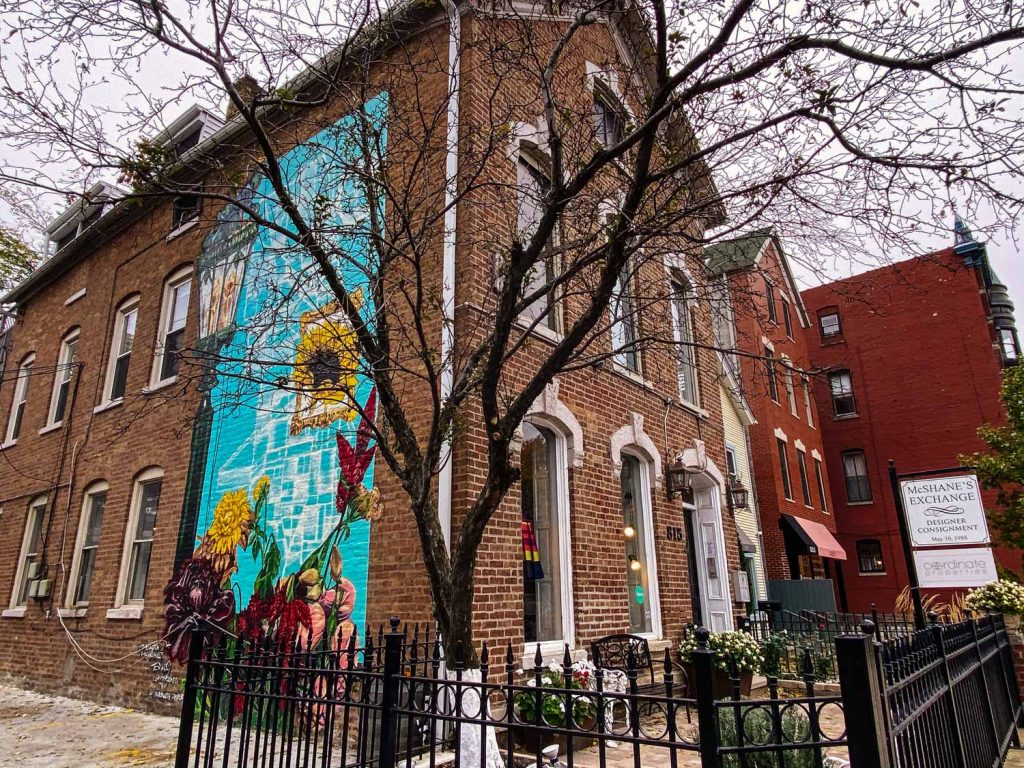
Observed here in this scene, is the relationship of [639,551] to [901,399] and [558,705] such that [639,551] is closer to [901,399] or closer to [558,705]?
[558,705]

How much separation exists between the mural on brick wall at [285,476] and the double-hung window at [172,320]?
4.56 feet

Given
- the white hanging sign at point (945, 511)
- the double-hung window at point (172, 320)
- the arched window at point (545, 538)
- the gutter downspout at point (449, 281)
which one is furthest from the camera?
the double-hung window at point (172, 320)

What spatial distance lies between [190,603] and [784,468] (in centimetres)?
1827

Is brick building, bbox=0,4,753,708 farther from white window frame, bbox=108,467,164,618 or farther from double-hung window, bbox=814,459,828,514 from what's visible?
double-hung window, bbox=814,459,828,514

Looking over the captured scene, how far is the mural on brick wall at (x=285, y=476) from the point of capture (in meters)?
7.17

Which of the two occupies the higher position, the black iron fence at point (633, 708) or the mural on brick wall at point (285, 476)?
the mural on brick wall at point (285, 476)

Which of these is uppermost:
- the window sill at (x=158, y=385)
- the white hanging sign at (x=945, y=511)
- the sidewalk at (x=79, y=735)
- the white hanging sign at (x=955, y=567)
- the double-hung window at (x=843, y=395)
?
the double-hung window at (x=843, y=395)

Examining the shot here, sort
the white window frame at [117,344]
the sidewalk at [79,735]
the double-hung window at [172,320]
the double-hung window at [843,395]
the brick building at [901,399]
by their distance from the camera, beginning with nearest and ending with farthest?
1. the sidewalk at [79,735]
2. the double-hung window at [172,320]
3. the white window frame at [117,344]
4. the brick building at [901,399]
5. the double-hung window at [843,395]

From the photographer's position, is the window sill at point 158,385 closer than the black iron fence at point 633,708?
No

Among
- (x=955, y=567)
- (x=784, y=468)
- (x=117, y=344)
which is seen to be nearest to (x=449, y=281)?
(x=955, y=567)

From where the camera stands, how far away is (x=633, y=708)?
2920 mm

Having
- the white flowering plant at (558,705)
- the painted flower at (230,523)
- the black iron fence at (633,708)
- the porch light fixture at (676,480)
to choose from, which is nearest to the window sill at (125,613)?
the painted flower at (230,523)

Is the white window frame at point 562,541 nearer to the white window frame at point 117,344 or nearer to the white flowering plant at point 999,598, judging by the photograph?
the white flowering plant at point 999,598

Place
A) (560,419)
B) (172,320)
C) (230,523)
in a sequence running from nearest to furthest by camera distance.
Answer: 1. (560,419)
2. (230,523)
3. (172,320)
